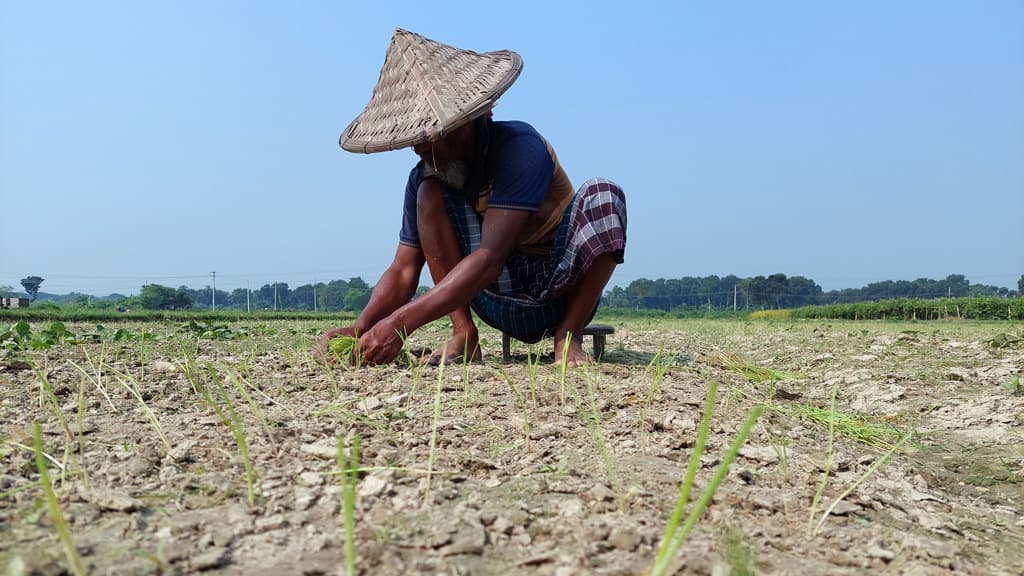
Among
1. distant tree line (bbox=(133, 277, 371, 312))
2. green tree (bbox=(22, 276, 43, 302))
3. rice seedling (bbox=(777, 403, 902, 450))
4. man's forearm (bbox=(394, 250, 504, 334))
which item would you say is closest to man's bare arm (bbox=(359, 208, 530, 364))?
man's forearm (bbox=(394, 250, 504, 334))

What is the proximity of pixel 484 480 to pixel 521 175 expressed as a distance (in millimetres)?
1371

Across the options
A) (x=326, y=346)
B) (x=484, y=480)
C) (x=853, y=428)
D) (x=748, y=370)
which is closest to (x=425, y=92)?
(x=326, y=346)

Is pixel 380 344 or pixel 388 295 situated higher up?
pixel 388 295

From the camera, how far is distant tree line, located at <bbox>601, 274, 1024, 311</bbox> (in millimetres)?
52188

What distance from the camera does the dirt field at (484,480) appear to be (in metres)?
1.05

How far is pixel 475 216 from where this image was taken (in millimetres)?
2961

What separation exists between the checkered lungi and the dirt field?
520mm

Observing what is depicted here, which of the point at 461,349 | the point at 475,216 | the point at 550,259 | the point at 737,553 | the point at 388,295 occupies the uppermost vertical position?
the point at 475,216

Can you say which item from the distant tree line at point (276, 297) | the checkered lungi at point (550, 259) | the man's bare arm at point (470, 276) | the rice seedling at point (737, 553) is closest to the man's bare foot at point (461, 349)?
the checkered lungi at point (550, 259)

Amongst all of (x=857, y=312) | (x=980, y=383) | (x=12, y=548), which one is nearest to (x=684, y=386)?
(x=980, y=383)

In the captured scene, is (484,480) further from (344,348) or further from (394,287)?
(394,287)

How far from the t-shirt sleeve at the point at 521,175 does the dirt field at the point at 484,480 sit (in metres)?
0.63

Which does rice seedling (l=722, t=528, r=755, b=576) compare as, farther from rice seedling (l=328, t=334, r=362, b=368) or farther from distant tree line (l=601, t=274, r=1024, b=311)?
distant tree line (l=601, t=274, r=1024, b=311)

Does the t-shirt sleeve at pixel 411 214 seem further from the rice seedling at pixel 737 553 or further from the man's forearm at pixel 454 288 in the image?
the rice seedling at pixel 737 553
